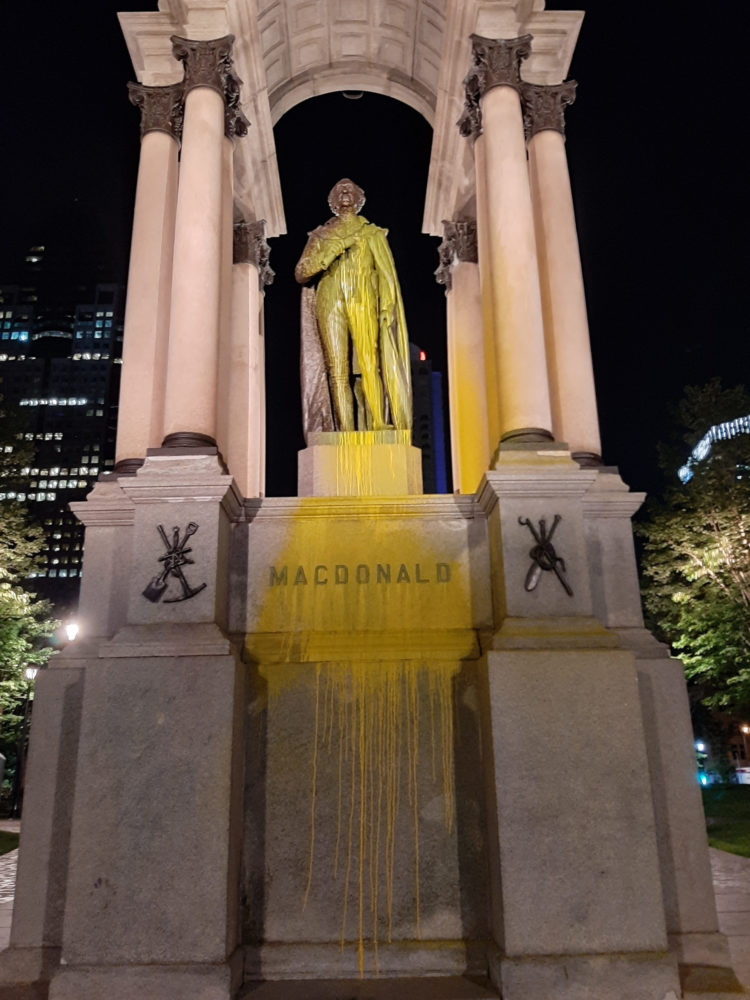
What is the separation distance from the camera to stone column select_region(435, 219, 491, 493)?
52.1ft

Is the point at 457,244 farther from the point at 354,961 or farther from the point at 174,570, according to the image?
the point at 354,961

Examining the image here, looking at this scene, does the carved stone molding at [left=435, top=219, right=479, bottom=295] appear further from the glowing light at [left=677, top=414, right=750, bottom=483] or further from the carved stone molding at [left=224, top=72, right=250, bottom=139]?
the glowing light at [left=677, top=414, right=750, bottom=483]

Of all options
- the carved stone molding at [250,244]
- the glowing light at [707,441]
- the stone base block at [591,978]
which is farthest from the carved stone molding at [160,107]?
the glowing light at [707,441]

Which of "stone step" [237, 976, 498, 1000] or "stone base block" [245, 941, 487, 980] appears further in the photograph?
"stone base block" [245, 941, 487, 980]

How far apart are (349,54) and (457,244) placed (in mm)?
5255

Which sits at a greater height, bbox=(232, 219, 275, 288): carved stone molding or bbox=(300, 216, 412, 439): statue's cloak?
bbox=(232, 219, 275, 288): carved stone molding

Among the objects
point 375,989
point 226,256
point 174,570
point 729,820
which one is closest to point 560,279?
point 226,256

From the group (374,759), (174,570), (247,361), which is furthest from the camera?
(247,361)

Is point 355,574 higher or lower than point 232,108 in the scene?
Answer: lower

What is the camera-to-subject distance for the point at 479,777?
30.5 ft

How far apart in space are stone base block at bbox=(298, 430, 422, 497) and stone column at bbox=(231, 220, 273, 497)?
7.71 ft

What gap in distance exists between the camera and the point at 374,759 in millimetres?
9344

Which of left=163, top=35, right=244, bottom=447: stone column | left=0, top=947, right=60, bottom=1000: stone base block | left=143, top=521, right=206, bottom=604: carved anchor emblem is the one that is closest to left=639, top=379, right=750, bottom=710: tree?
left=163, top=35, right=244, bottom=447: stone column

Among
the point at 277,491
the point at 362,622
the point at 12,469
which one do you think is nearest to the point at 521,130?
the point at 362,622
